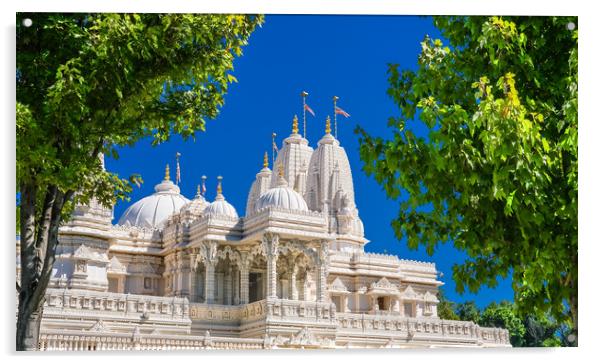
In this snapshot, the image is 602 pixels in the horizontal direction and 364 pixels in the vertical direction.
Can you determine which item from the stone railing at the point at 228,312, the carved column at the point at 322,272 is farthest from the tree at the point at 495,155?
the carved column at the point at 322,272

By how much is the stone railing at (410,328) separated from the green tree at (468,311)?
1.01m

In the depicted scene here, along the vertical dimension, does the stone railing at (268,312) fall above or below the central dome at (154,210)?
below

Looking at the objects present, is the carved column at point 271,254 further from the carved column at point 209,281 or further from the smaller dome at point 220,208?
the smaller dome at point 220,208

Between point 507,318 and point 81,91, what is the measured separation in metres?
7.33

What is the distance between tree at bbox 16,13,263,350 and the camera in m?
8.03

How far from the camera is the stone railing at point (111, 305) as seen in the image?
1647 cm

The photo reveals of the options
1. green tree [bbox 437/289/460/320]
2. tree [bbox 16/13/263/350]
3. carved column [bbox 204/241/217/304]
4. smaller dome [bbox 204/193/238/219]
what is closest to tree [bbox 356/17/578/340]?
tree [bbox 16/13/263/350]

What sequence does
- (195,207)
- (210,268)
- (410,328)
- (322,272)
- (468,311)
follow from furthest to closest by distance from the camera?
(195,207), (210,268), (322,272), (410,328), (468,311)

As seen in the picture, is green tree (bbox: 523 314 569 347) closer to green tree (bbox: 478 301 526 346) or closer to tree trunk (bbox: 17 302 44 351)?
green tree (bbox: 478 301 526 346)

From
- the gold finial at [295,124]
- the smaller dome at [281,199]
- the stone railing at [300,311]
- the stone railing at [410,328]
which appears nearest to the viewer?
the gold finial at [295,124]

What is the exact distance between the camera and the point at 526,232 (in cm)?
751

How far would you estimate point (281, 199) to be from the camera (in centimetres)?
2122

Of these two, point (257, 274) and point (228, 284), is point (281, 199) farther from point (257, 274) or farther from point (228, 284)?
point (228, 284)

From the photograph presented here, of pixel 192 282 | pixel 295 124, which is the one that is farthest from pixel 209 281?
pixel 295 124
